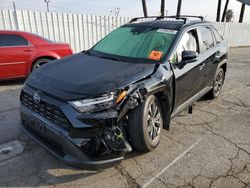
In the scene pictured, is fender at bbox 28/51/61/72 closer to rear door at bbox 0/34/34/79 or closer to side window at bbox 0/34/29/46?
rear door at bbox 0/34/34/79

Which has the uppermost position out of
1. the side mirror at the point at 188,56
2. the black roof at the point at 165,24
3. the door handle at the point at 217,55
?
the black roof at the point at 165,24

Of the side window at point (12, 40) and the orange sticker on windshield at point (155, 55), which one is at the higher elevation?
the orange sticker on windshield at point (155, 55)

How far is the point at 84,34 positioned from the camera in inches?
420

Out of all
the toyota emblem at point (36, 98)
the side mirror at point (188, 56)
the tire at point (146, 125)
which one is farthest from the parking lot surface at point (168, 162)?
the side mirror at point (188, 56)

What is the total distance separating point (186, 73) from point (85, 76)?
160 centimetres

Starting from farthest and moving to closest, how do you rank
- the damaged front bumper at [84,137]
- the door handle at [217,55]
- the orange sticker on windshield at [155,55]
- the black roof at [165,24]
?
the door handle at [217,55]
the black roof at [165,24]
the orange sticker on windshield at [155,55]
the damaged front bumper at [84,137]

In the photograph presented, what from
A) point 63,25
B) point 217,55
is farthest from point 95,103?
point 63,25

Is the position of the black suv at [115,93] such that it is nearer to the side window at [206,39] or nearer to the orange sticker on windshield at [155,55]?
the orange sticker on windshield at [155,55]

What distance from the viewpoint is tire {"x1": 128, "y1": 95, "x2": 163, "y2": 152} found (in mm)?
2703

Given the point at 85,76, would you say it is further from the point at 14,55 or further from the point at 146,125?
the point at 14,55

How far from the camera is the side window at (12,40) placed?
6.04 m

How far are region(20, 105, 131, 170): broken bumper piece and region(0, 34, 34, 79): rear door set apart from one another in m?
4.22

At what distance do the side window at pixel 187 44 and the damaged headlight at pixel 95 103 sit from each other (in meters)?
1.29

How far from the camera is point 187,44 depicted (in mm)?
3756
